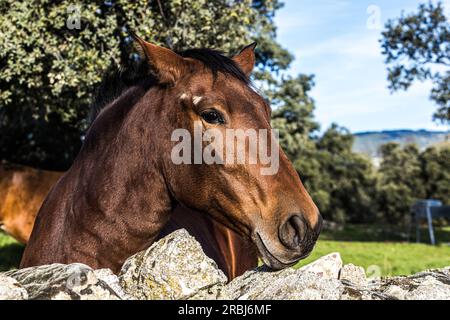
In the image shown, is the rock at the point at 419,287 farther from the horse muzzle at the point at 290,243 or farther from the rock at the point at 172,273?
the rock at the point at 172,273

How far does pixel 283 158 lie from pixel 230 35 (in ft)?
27.1

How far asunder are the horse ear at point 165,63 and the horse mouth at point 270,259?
1.14 m

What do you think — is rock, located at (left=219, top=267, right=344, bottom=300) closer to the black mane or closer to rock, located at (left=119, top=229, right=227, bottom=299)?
rock, located at (left=119, top=229, right=227, bottom=299)

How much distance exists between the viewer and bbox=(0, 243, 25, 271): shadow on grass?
8967mm

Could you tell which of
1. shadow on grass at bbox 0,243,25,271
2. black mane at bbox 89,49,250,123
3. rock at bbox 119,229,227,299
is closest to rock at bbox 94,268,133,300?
rock at bbox 119,229,227,299

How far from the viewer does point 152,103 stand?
297 centimetres

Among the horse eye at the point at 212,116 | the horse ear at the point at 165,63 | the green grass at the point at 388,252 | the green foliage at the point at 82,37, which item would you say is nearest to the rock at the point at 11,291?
the horse eye at the point at 212,116

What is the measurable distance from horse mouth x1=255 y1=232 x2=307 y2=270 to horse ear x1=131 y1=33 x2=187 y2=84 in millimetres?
1137

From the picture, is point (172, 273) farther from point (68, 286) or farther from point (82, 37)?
point (82, 37)

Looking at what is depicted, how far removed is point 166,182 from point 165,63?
739 mm

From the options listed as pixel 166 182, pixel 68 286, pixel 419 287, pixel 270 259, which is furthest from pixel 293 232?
pixel 68 286

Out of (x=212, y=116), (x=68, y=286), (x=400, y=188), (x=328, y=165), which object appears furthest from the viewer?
(x=328, y=165)

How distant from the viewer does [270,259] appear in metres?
2.40

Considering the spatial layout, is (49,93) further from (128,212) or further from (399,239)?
(399,239)
